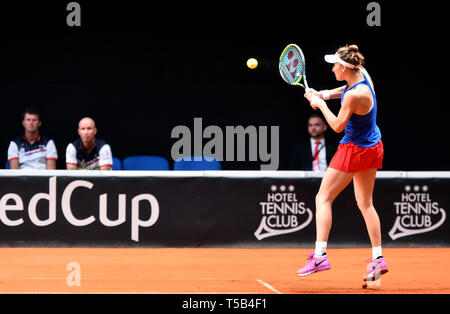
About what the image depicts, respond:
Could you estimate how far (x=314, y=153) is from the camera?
828cm

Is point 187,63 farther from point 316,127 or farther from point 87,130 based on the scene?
point 87,130

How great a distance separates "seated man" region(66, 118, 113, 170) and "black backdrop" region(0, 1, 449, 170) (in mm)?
1596

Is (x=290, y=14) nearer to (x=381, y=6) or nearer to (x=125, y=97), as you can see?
(x=381, y=6)

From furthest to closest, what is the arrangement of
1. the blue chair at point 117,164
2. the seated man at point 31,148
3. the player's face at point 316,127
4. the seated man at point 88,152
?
the blue chair at point 117,164
the player's face at point 316,127
the seated man at point 31,148
the seated man at point 88,152

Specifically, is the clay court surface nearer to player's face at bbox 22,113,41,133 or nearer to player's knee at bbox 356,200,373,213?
player's knee at bbox 356,200,373,213

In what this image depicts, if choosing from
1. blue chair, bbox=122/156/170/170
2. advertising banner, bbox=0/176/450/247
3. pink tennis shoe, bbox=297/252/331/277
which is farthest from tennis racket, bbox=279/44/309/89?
blue chair, bbox=122/156/170/170

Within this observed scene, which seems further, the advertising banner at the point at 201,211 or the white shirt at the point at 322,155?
the white shirt at the point at 322,155

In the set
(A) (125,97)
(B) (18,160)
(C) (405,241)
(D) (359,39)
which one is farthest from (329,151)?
(B) (18,160)

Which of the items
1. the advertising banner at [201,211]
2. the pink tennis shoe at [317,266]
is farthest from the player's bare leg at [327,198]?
the advertising banner at [201,211]

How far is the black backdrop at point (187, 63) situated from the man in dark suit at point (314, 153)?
119 centimetres

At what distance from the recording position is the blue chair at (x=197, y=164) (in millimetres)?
8482

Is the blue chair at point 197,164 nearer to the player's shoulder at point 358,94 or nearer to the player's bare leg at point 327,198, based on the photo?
the player's bare leg at point 327,198

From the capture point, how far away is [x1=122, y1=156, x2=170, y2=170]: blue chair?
8.74 meters

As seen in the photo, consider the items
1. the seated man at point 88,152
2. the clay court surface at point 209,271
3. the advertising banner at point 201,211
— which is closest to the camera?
the clay court surface at point 209,271
